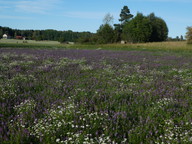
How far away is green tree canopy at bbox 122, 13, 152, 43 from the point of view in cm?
10006

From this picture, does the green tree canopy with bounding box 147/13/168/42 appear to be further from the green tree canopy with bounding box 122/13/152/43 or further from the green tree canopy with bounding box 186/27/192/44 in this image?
the green tree canopy with bounding box 186/27/192/44

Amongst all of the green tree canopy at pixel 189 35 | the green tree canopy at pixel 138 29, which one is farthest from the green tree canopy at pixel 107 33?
the green tree canopy at pixel 189 35

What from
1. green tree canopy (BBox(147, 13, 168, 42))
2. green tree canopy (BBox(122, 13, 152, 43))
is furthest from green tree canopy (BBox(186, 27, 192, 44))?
green tree canopy (BBox(147, 13, 168, 42))

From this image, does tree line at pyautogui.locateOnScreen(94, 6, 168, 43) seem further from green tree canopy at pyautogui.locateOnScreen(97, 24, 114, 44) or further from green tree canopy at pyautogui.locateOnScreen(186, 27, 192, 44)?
green tree canopy at pyautogui.locateOnScreen(186, 27, 192, 44)

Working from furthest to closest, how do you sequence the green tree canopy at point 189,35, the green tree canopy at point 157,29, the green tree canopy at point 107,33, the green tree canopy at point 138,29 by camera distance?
the green tree canopy at point 157,29 < the green tree canopy at point 107,33 < the green tree canopy at point 138,29 < the green tree canopy at point 189,35

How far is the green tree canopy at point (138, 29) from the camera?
100062 millimetres

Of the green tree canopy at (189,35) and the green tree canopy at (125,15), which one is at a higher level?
the green tree canopy at (125,15)

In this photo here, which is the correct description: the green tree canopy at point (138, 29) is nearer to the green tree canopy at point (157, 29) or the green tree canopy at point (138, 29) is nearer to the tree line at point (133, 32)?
the tree line at point (133, 32)

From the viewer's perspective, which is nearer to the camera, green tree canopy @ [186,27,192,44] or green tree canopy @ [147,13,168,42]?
green tree canopy @ [186,27,192,44]

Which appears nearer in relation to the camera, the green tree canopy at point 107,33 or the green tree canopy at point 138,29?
the green tree canopy at point 138,29

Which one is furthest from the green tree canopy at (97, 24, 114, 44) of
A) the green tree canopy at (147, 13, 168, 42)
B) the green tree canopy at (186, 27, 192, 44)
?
the green tree canopy at (186, 27, 192, 44)

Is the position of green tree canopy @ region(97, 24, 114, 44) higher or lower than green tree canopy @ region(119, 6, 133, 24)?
lower

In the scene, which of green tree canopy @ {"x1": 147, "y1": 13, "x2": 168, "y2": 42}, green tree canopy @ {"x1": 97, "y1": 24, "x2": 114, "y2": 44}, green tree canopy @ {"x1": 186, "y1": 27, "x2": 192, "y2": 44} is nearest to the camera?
green tree canopy @ {"x1": 186, "y1": 27, "x2": 192, "y2": 44}

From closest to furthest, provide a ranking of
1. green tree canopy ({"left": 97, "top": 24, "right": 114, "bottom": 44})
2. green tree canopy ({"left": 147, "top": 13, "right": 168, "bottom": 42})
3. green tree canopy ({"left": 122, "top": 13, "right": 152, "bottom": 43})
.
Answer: green tree canopy ({"left": 122, "top": 13, "right": 152, "bottom": 43}) → green tree canopy ({"left": 97, "top": 24, "right": 114, "bottom": 44}) → green tree canopy ({"left": 147, "top": 13, "right": 168, "bottom": 42})
